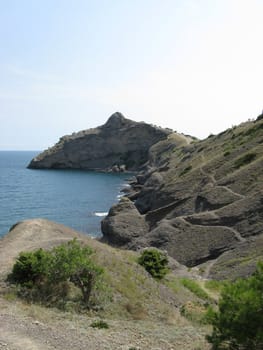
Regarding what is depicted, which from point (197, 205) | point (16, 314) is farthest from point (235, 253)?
point (16, 314)

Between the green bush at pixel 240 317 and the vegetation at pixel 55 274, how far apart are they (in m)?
9.20

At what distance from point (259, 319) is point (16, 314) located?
1020 centimetres

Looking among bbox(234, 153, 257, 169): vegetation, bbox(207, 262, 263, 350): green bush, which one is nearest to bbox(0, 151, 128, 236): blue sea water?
bbox(234, 153, 257, 169): vegetation

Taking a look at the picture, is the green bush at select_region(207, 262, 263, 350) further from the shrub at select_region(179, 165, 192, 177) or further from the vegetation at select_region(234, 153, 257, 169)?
the shrub at select_region(179, 165, 192, 177)

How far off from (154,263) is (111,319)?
10.7m

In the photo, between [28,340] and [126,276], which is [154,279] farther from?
[28,340]

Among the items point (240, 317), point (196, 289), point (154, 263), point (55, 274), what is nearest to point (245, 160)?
point (196, 289)

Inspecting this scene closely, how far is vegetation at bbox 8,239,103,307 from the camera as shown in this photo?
22438 mm

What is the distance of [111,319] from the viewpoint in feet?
71.9

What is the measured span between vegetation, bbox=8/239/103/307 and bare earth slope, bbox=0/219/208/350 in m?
1.04

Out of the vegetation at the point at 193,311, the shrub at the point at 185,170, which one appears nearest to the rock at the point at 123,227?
the shrub at the point at 185,170

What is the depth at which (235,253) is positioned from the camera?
147 feet

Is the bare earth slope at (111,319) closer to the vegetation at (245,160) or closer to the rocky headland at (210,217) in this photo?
the rocky headland at (210,217)

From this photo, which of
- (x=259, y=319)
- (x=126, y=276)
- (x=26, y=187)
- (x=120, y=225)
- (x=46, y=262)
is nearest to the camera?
(x=259, y=319)
